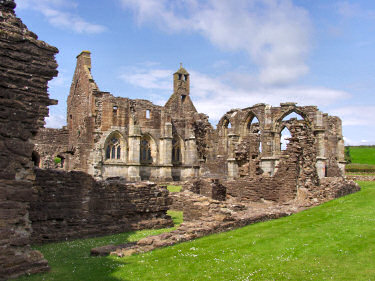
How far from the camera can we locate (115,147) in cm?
3412

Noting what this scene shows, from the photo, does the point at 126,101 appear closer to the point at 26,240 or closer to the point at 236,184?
the point at 236,184

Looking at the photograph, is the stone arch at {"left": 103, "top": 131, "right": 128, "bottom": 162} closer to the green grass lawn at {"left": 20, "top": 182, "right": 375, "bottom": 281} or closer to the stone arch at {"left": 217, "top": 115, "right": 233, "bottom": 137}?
the stone arch at {"left": 217, "top": 115, "right": 233, "bottom": 137}

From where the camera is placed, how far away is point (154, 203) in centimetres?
1348

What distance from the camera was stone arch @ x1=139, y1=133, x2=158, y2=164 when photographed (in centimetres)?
3669

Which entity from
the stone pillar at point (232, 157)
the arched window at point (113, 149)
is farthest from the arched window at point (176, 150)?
the arched window at point (113, 149)

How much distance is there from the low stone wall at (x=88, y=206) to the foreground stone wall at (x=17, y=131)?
8.48 ft

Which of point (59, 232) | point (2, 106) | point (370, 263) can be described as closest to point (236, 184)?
point (59, 232)

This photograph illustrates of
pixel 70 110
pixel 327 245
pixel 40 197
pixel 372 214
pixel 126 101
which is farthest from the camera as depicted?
pixel 70 110

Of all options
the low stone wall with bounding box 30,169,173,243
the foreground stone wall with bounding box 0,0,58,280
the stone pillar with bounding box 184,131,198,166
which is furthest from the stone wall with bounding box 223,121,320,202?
the stone pillar with bounding box 184,131,198,166

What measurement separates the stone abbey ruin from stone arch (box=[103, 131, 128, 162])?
0.09 m

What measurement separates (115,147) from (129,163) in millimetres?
1995

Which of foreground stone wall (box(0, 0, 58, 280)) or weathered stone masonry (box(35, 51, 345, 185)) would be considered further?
weathered stone masonry (box(35, 51, 345, 185))

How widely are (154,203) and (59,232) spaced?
11.8ft

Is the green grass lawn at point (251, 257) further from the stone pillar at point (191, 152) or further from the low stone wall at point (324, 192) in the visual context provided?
the stone pillar at point (191, 152)
